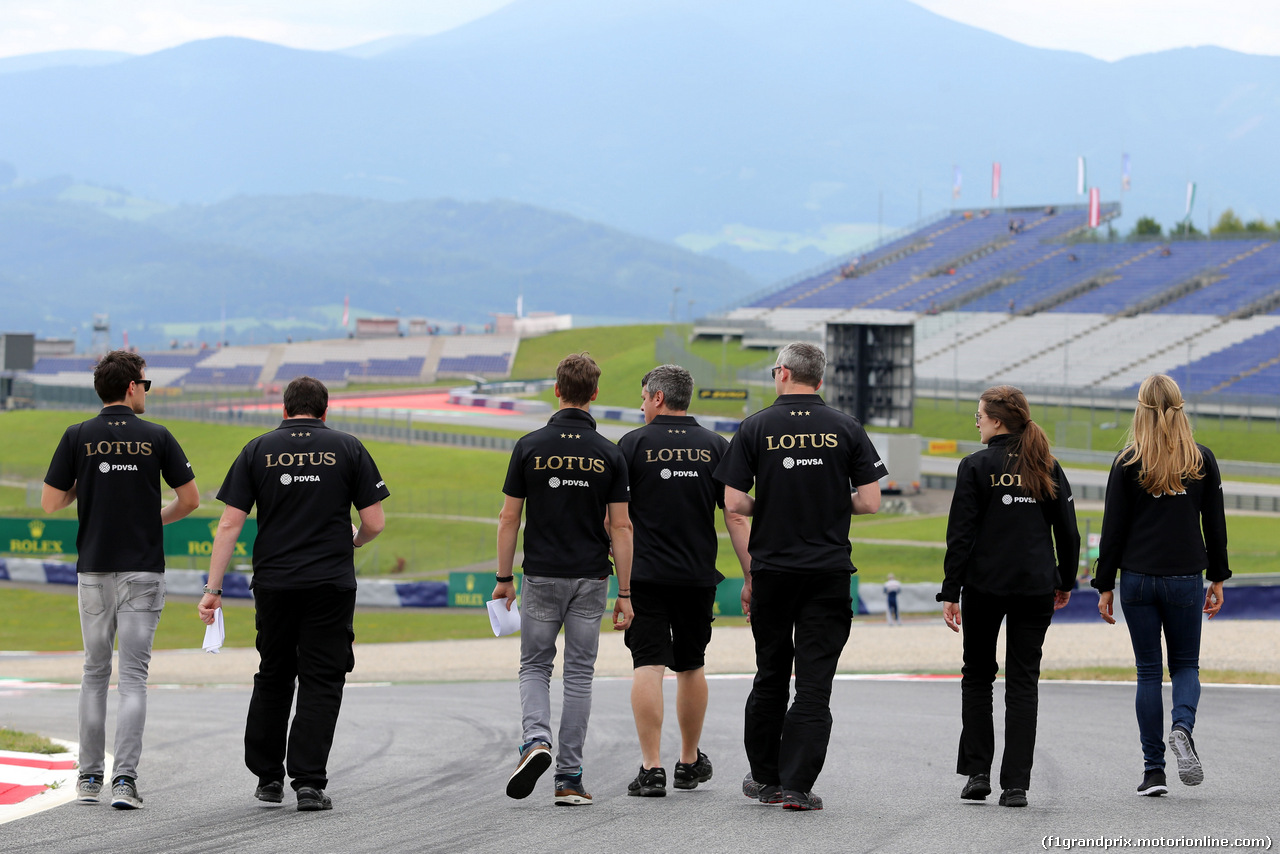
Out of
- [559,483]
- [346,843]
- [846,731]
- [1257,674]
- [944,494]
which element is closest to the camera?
[346,843]

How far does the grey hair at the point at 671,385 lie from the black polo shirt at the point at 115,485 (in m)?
2.63

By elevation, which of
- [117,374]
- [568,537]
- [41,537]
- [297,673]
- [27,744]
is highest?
[117,374]

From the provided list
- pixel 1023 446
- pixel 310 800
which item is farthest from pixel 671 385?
pixel 310 800

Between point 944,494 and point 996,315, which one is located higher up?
point 996,315

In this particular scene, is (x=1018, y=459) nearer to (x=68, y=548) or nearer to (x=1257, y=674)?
(x=1257, y=674)

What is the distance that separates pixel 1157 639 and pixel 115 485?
5897 mm

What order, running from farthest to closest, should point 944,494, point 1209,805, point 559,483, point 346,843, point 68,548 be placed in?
point 944,494, point 68,548, point 559,483, point 1209,805, point 346,843

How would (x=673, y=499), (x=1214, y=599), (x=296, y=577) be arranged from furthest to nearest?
(x=1214, y=599), (x=673, y=499), (x=296, y=577)

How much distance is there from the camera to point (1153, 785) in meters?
7.38

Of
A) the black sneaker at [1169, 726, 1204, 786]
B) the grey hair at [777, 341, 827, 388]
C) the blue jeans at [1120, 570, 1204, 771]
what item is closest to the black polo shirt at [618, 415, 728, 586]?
the grey hair at [777, 341, 827, 388]

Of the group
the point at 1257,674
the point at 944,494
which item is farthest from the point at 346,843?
the point at 944,494

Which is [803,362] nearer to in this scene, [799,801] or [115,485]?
[799,801]

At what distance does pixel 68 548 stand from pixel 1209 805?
3444 centimetres

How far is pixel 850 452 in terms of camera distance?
7.43 meters
